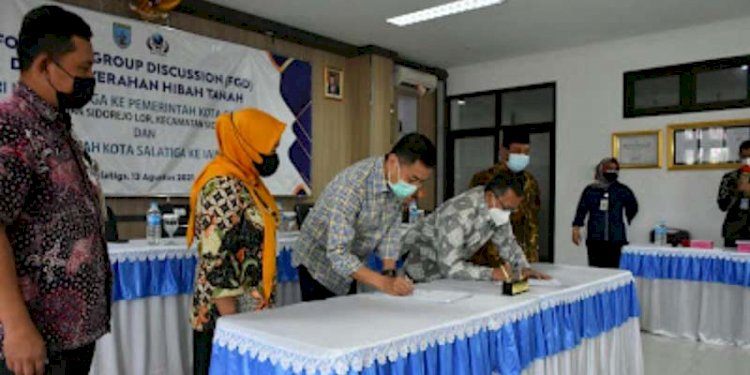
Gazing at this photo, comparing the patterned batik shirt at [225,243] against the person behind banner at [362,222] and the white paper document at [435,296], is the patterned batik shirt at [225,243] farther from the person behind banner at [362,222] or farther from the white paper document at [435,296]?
the white paper document at [435,296]

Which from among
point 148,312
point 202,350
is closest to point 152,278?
point 148,312

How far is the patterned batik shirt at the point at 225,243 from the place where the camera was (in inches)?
61.3

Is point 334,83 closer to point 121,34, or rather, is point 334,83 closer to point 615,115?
point 121,34

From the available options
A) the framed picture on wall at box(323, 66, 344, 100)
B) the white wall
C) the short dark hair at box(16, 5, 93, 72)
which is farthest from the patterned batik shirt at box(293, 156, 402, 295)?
the white wall

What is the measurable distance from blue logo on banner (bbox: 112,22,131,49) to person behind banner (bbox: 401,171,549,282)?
2.83 meters

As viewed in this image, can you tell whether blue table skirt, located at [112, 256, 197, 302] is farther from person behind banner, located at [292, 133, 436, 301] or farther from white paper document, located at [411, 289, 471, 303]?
white paper document, located at [411, 289, 471, 303]

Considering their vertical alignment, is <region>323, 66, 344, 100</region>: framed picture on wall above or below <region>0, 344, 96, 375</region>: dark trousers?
above

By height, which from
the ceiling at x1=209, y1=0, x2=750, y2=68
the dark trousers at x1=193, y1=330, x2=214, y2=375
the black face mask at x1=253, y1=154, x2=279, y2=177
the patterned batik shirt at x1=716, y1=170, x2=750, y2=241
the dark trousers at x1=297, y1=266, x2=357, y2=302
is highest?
the ceiling at x1=209, y1=0, x2=750, y2=68

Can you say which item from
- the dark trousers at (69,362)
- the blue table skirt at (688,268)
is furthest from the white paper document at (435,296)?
the blue table skirt at (688,268)

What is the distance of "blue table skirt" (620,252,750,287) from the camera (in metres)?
3.80

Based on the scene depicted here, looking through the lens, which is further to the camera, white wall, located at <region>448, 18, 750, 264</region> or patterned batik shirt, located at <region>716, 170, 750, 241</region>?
white wall, located at <region>448, 18, 750, 264</region>

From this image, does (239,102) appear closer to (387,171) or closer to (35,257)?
(387,171)

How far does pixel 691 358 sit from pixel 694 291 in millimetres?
624

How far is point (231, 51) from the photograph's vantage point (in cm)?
489
